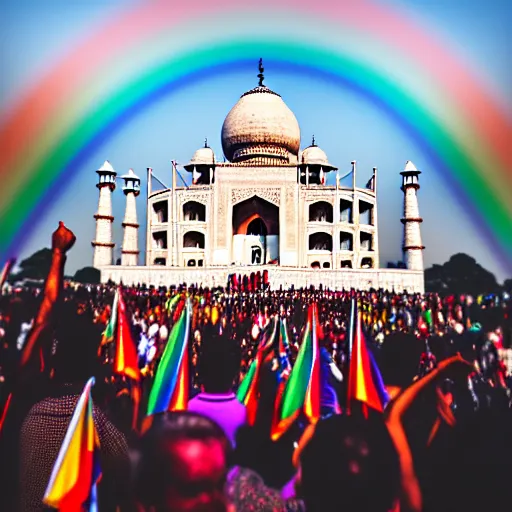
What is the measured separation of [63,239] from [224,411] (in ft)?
6.87

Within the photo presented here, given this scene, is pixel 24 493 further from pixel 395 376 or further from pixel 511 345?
pixel 511 345

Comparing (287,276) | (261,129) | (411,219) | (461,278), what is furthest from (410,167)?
(461,278)

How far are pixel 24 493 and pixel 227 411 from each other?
1.43m

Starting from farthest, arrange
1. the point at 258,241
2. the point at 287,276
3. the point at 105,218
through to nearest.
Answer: the point at 258,241 → the point at 105,218 → the point at 287,276

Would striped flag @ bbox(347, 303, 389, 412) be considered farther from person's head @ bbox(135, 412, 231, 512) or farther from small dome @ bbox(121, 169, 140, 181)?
small dome @ bbox(121, 169, 140, 181)

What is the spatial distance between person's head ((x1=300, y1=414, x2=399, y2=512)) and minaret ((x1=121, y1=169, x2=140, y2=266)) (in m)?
18.3

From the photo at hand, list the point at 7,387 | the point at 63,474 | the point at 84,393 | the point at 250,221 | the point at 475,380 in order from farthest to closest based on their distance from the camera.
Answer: the point at 250,221, the point at 475,380, the point at 7,387, the point at 84,393, the point at 63,474

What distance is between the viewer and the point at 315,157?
76.7ft

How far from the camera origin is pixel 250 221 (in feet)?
68.3

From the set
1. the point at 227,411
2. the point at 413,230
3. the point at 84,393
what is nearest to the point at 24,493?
the point at 84,393

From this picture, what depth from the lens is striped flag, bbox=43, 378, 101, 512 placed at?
120 inches

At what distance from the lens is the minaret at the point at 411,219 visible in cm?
1989

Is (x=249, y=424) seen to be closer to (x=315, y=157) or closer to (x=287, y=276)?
(x=287, y=276)

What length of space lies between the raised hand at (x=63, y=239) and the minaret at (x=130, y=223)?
16.3 meters
